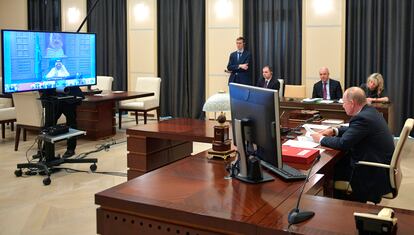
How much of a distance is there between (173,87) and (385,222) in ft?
26.6

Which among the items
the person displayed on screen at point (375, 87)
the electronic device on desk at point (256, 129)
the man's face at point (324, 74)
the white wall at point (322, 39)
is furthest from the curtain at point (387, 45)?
the electronic device on desk at point (256, 129)

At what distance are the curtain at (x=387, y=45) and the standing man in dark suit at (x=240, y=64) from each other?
1.61m

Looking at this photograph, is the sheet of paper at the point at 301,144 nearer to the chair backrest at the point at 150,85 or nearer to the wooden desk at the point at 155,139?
the wooden desk at the point at 155,139

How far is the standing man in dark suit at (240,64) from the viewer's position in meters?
8.38

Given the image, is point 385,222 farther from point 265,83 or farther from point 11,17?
point 11,17

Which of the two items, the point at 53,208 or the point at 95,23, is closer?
the point at 53,208

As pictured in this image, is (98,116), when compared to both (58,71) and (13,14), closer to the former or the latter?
(58,71)

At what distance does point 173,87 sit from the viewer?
31.8 ft

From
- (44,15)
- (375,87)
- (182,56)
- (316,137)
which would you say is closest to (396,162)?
(316,137)

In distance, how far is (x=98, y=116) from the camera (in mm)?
7344

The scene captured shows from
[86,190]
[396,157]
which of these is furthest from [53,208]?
[396,157]

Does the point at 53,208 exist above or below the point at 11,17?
below

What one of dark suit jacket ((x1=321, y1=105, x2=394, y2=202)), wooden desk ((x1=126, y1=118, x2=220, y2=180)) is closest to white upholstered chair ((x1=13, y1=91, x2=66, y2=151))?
wooden desk ((x1=126, y1=118, x2=220, y2=180))

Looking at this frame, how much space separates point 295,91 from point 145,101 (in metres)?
2.39
